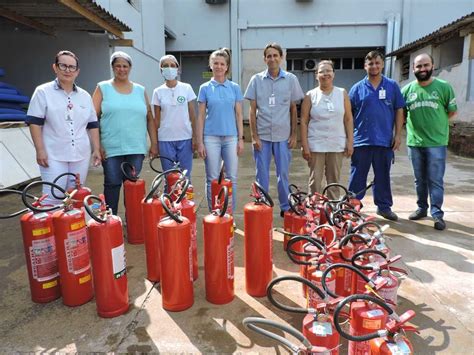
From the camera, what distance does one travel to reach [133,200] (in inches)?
125

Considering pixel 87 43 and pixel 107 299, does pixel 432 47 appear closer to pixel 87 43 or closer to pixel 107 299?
pixel 87 43

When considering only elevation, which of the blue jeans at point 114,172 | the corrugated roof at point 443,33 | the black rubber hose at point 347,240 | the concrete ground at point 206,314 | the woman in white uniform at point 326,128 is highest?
the corrugated roof at point 443,33

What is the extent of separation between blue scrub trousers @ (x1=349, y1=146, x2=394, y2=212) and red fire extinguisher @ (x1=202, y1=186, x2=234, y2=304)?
201 cm

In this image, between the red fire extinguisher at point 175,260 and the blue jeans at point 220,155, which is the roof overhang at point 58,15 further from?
the red fire extinguisher at point 175,260

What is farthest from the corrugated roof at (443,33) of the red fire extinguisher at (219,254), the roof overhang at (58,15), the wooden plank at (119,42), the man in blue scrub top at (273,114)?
the red fire extinguisher at (219,254)

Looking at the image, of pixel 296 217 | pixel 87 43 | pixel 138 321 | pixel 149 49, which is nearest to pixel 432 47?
pixel 149 49

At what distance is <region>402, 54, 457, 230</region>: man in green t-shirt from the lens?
138 inches

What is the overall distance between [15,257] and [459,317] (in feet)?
10.6

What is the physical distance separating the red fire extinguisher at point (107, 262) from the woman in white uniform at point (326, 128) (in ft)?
6.60

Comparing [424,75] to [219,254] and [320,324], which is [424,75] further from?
[320,324]

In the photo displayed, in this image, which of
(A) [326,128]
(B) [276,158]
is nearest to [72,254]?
(B) [276,158]

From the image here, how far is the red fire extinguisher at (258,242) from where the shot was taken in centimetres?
228

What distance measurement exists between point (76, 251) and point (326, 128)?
230 cm

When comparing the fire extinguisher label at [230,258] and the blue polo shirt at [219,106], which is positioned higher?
the blue polo shirt at [219,106]
